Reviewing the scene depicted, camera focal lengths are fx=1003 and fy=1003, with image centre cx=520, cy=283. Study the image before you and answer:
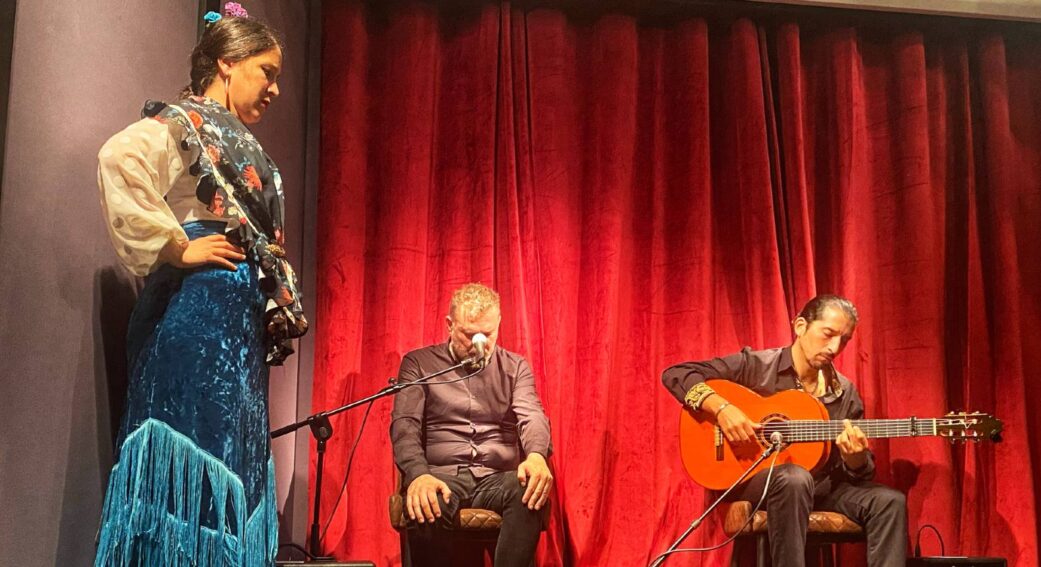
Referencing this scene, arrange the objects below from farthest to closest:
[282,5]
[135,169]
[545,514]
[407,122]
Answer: [407,122], [282,5], [545,514], [135,169]

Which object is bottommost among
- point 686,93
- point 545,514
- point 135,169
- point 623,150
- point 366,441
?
point 545,514

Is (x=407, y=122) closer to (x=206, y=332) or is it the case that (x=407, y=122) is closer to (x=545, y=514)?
→ (x=545, y=514)

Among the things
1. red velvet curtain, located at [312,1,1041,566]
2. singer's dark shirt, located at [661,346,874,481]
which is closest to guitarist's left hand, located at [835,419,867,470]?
singer's dark shirt, located at [661,346,874,481]

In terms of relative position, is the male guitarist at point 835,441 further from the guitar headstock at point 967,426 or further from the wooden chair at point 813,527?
the guitar headstock at point 967,426

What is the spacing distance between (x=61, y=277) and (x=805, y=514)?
2428mm

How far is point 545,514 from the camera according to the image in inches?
132

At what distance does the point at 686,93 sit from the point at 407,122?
1.26 meters

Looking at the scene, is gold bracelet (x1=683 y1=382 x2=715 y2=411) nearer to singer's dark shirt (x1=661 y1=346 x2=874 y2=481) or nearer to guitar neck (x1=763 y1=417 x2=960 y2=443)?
singer's dark shirt (x1=661 y1=346 x2=874 y2=481)

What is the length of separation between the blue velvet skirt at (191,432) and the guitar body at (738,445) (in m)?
1.91

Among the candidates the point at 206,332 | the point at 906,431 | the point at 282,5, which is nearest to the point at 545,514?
the point at 906,431

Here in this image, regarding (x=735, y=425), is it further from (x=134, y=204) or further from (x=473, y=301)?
(x=134, y=204)

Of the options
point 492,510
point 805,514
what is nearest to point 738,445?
point 805,514

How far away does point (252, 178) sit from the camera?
2207mm

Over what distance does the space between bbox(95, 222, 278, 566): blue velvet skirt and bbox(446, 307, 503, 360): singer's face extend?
59.0 inches
